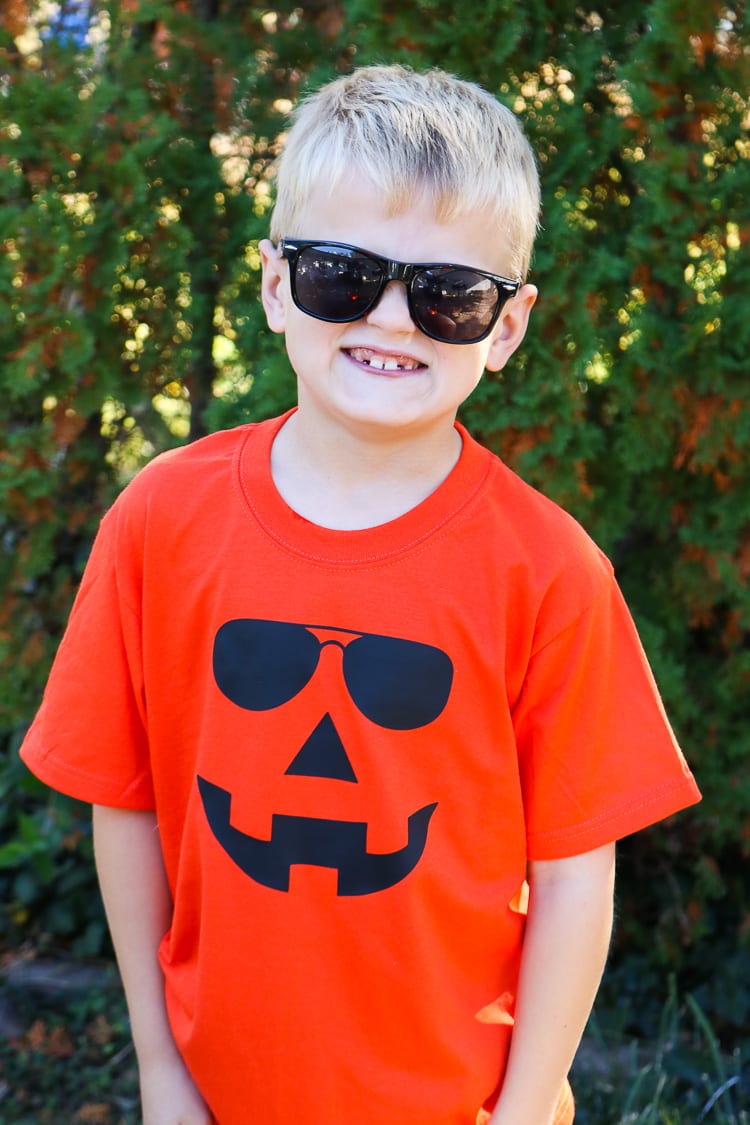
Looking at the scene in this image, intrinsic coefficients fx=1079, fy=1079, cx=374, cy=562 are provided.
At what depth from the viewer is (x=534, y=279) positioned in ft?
8.16

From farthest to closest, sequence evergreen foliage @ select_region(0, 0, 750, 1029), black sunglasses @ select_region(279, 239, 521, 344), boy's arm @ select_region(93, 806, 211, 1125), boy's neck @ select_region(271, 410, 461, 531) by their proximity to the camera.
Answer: evergreen foliage @ select_region(0, 0, 750, 1029), boy's arm @ select_region(93, 806, 211, 1125), boy's neck @ select_region(271, 410, 461, 531), black sunglasses @ select_region(279, 239, 521, 344)

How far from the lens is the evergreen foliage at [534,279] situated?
2.48 metres

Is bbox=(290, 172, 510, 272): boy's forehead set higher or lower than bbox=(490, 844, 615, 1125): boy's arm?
higher

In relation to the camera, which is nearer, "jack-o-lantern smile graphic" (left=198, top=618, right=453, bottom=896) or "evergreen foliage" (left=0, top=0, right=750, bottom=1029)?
"jack-o-lantern smile graphic" (left=198, top=618, right=453, bottom=896)

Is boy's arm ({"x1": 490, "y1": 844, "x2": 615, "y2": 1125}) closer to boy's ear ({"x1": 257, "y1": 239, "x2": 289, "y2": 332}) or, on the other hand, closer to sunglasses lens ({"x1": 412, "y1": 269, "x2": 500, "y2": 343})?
sunglasses lens ({"x1": 412, "y1": 269, "x2": 500, "y2": 343})

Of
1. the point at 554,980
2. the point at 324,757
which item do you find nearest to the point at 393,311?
the point at 324,757

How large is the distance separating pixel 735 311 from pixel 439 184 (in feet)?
3.92

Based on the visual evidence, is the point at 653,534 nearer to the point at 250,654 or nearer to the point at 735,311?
the point at 735,311

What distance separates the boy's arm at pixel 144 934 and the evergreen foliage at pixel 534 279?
1.09 meters

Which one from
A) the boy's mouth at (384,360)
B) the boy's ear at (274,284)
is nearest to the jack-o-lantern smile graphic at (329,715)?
the boy's mouth at (384,360)

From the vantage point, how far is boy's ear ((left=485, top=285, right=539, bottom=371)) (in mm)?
1727

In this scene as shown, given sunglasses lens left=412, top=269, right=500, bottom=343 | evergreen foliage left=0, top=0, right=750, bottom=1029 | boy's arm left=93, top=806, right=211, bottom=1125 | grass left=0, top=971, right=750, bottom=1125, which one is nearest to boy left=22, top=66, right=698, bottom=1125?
sunglasses lens left=412, top=269, right=500, bottom=343

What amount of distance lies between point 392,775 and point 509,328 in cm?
75

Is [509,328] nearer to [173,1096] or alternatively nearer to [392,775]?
[392,775]
